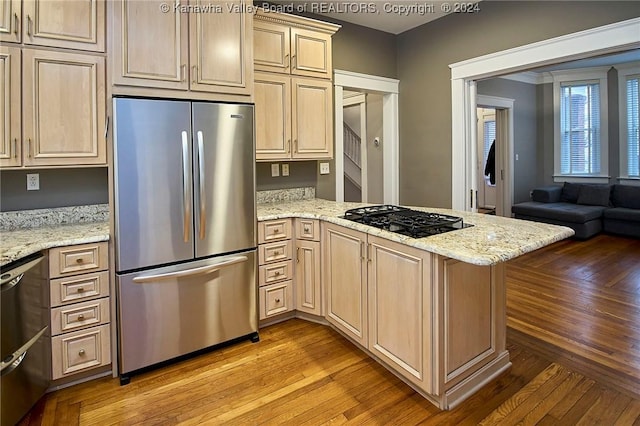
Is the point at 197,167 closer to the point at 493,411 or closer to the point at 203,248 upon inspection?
the point at 203,248

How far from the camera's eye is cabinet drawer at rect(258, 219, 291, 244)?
109 inches

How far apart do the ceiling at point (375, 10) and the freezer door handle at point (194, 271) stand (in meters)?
2.39

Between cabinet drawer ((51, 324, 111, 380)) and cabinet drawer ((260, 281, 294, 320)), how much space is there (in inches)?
40.7

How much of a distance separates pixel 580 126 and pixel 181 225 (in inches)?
300

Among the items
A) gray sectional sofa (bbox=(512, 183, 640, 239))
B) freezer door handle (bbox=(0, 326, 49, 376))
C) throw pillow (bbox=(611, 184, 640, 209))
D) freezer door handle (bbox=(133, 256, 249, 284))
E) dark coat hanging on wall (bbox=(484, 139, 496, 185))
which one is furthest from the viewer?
dark coat hanging on wall (bbox=(484, 139, 496, 185))

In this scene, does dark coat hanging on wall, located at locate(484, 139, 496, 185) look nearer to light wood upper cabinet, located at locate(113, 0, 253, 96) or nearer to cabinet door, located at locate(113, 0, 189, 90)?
light wood upper cabinet, located at locate(113, 0, 253, 96)

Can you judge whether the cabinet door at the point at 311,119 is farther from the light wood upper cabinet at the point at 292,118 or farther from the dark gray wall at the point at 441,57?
the dark gray wall at the point at 441,57

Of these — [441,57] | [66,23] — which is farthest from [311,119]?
[66,23]

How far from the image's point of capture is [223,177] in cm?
244

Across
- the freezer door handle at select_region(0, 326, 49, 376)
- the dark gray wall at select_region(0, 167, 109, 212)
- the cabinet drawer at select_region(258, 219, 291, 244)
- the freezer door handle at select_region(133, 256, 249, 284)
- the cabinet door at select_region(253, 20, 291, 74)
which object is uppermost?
the cabinet door at select_region(253, 20, 291, 74)

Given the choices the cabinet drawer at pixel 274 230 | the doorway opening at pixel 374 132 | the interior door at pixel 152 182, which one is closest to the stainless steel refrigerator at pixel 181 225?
the interior door at pixel 152 182

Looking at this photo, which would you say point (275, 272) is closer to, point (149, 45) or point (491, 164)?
point (149, 45)

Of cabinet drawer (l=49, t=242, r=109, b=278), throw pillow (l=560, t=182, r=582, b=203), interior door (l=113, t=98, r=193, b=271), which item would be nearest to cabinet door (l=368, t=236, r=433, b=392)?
interior door (l=113, t=98, r=193, b=271)

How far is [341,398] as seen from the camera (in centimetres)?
203
